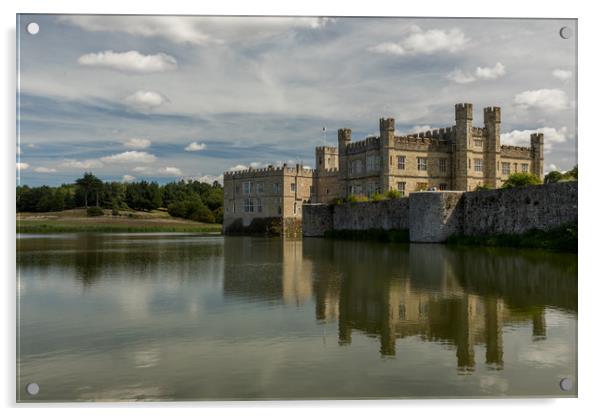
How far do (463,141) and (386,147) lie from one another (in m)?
5.30

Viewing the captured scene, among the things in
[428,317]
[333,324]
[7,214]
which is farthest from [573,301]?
[7,214]

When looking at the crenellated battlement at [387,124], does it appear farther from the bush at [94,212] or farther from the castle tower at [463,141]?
the bush at [94,212]

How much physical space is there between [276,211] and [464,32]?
48093mm

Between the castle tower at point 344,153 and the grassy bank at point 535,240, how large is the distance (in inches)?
718

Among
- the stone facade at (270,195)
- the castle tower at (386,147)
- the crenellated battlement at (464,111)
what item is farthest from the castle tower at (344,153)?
the stone facade at (270,195)

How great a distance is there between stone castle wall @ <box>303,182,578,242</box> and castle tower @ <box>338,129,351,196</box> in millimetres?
6757

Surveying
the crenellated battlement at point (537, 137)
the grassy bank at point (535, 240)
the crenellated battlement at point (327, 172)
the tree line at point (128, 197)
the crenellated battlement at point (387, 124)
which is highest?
the crenellated battlement at point (387, 124)

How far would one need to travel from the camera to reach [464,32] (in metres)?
9.20

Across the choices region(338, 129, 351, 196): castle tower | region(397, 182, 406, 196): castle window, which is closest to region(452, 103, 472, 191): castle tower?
region(397, 182, 406, 196): castle window

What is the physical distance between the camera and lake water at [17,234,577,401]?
6.36 meters

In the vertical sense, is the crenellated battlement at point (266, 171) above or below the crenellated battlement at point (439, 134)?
below

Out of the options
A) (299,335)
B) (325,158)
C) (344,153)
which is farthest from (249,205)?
(299,335)

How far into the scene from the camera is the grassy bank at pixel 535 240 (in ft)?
68.7

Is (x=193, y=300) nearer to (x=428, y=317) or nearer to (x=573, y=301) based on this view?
(x=428, y=317)
